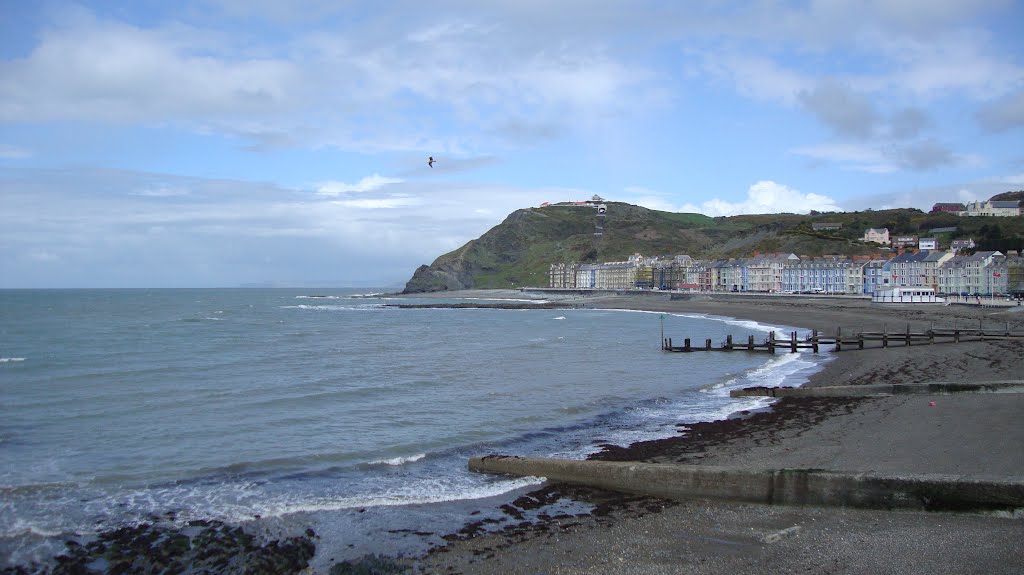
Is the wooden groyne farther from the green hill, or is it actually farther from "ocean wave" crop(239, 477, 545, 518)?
the green hill

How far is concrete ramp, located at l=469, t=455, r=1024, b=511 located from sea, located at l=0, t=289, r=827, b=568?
1.36 m

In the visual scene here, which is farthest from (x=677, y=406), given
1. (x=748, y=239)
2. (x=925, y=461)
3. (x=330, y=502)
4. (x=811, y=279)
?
(x=748, y=239)

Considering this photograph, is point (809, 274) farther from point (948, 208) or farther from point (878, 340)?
point (948, 208)

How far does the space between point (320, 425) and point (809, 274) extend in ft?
358

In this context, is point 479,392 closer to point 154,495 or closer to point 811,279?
point 154,495

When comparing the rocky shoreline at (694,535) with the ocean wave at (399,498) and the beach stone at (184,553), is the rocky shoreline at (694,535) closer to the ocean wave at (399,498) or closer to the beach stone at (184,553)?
the beach stone at (184,553)

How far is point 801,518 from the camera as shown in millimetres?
A: 10023

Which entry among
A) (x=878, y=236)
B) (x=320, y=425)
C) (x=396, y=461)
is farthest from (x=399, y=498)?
(x=878, y=236)

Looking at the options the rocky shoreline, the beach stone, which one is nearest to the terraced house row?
the rocky shoreline

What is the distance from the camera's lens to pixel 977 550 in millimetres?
8367

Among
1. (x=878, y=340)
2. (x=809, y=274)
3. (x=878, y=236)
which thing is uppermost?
(x=878, y=236)

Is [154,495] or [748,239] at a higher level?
[748,239]

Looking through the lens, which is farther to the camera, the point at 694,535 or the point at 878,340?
the point at 878,340

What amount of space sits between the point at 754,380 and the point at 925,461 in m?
13.8
